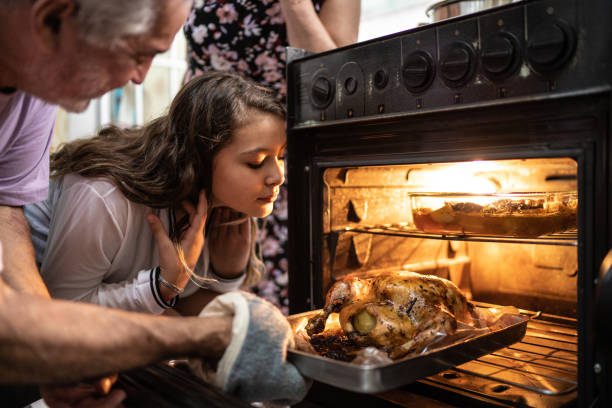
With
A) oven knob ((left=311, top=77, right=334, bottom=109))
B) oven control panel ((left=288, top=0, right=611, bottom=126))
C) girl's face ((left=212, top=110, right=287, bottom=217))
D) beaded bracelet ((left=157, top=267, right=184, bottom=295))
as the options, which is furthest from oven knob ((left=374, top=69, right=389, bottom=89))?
beaded bracelet ((left=157, top=267, right=184, bottom=295))

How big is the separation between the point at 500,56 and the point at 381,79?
0.25 meters

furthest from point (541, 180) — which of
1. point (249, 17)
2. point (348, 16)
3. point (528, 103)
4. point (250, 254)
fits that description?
point (249, 17)

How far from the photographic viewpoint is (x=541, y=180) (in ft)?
4.71

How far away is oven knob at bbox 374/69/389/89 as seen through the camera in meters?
1.06

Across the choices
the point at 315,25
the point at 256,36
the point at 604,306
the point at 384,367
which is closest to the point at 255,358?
the point at 384,367

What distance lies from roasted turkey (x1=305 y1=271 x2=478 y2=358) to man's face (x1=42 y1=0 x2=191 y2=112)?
58 cm

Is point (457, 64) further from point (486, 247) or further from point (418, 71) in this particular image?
point (486, 247)

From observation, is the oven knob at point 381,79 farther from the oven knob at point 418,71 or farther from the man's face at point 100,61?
the man's face at point 100,61

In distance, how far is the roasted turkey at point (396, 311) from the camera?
0.95 metres

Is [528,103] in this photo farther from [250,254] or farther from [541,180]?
[250,254]

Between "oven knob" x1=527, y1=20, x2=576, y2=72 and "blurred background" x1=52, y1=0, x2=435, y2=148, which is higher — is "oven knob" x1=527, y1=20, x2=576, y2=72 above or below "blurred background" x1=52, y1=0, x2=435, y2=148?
below

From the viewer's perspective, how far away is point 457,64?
0.94 meters

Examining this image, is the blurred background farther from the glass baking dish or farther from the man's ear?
the man's ear

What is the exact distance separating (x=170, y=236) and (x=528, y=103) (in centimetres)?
96
